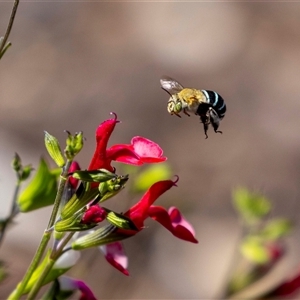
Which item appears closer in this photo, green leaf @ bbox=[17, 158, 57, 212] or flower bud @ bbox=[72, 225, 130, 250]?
flower bud @ bbox=[72, 225, 130, 250]

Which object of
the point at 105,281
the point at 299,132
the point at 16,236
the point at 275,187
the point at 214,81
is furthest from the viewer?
the point at 214,81

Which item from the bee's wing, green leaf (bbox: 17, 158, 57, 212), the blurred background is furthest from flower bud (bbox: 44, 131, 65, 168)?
the blurred background

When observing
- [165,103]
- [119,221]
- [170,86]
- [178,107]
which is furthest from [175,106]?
[165,103]

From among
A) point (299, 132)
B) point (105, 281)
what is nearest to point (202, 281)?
point (105, 281)

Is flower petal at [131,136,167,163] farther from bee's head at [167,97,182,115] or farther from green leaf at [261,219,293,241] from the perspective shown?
green leaf at [261,219,293,241]

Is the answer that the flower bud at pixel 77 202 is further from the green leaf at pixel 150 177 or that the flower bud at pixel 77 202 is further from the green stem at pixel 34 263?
the green leaf at pixel 150 177

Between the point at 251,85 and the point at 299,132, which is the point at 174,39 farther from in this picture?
the point at 299,132

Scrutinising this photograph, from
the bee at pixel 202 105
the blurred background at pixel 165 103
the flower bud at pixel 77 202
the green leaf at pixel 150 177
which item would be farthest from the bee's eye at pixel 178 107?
the blurred background at pixel 165 103
